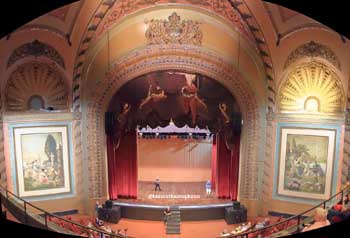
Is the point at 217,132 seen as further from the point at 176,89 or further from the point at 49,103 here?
the point at 49,103

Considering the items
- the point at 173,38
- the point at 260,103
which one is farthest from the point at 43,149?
the point at 260,103

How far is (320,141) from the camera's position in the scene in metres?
13.0

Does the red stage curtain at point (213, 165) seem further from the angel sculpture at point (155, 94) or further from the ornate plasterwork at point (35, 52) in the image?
the ornate plasterwork at point (35, 52)

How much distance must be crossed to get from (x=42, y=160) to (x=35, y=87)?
225 cm

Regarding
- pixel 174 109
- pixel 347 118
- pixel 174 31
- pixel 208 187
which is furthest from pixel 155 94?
pixel 347 118

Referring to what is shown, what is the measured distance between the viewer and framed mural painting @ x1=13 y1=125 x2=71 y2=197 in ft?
42.4

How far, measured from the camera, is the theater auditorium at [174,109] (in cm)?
1230

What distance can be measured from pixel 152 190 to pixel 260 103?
5403mm

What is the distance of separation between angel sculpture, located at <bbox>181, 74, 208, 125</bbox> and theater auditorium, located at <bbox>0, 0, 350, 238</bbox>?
35 millimetres

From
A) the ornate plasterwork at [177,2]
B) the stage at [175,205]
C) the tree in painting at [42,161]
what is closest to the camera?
the ornate plasterwork at [177,2]

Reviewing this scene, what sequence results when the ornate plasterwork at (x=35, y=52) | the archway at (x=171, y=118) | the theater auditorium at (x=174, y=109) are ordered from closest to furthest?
the ornate plasterwork at (x=35, y=52), the theater auditorium at (x=174, y=109), the archway at (x=171, y=118)

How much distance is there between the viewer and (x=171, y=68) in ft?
44.3

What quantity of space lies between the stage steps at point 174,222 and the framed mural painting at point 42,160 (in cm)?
335

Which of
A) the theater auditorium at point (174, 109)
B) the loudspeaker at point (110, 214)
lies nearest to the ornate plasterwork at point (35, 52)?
the theater auditorium at point (174, 109)
